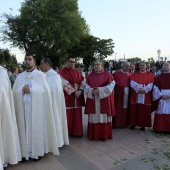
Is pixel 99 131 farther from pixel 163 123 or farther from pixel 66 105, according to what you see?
pixel 163 123

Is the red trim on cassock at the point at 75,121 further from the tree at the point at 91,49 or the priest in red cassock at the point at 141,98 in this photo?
the tree at the point at 91,49

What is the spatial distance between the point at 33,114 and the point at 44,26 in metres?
28.9

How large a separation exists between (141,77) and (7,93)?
13.4ft

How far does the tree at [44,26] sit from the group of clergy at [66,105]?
25.3 meters

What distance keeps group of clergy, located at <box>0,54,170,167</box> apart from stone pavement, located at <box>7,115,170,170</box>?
0.21 metres

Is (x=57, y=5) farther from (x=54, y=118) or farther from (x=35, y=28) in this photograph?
(x=54, y=118)

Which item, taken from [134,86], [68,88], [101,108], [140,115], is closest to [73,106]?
[68,88]

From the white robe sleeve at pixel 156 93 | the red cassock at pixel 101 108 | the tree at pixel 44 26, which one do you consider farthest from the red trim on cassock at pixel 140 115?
the tree at pixel 44 26

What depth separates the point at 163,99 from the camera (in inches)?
259

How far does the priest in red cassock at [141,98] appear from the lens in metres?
6.79

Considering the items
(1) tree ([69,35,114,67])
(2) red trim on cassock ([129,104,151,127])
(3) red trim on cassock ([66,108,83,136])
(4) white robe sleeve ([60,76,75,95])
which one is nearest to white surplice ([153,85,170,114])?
(2) red trim on cassock ([129,104,151,127])

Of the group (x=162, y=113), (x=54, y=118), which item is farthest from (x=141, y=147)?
(x=54, y=118)

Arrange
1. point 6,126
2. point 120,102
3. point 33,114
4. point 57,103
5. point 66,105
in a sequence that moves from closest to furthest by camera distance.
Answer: point 6,126, point 33,114, point 57,103, point 66,105, point 120,102

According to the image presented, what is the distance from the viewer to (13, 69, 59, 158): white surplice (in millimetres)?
4676
